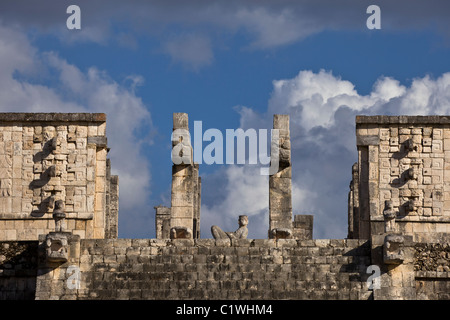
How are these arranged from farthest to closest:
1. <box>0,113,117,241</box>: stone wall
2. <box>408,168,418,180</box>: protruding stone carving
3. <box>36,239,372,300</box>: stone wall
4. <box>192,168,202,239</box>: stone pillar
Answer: <box>192,168,202,239</box>: stone pillar → <box>0,113,117,241</box>: stone wall → <box>408,168,418,180</box>: protruding stone carving → <box>36,239,372,300</box>: stone wall

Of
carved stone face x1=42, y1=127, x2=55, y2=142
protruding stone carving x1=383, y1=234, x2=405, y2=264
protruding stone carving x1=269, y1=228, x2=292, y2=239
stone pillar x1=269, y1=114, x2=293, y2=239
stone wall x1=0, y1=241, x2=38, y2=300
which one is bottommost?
stone wall x1=0, y1=241, x2=38, y2=300

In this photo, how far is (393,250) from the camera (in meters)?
31.2

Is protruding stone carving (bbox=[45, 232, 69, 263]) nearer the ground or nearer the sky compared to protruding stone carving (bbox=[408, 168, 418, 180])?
nearer the ground

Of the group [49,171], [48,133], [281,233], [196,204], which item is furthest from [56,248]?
[196,204]

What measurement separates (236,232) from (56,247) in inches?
190

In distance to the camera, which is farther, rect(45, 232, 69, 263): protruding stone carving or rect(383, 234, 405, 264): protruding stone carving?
rect(45, 232, 69, 263): protruding stone carving

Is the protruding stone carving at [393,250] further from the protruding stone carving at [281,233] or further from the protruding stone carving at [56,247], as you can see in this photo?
the protruding stone carving at [56,247]

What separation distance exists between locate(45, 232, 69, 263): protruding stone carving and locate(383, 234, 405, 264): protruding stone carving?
6.91 m

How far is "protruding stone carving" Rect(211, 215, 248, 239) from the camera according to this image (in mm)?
33906

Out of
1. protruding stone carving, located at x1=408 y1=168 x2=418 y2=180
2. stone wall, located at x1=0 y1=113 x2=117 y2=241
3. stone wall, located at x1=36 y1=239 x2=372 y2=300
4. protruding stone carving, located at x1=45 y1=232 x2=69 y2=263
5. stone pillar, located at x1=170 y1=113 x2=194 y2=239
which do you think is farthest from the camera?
stone wall, located at x1=0 y1=113 x2=117 y2=241

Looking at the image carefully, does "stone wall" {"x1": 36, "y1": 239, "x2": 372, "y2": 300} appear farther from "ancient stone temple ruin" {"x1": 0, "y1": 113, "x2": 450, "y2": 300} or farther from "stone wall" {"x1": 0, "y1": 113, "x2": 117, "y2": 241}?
"stone wall" {"x1": 0, "y1": 113, "x2": 117, "y2": 241}

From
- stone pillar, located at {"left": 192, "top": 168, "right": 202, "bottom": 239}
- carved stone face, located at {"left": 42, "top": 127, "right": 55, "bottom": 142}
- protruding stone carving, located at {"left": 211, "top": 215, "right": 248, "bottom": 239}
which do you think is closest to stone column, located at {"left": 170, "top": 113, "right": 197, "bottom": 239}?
protruding stone carving, located at {"left": 211, "top": 215, "right": 248, "bottom": 239}

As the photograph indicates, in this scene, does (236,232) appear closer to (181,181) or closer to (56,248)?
(181,181)

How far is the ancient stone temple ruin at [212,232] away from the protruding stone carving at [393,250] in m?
0.03
